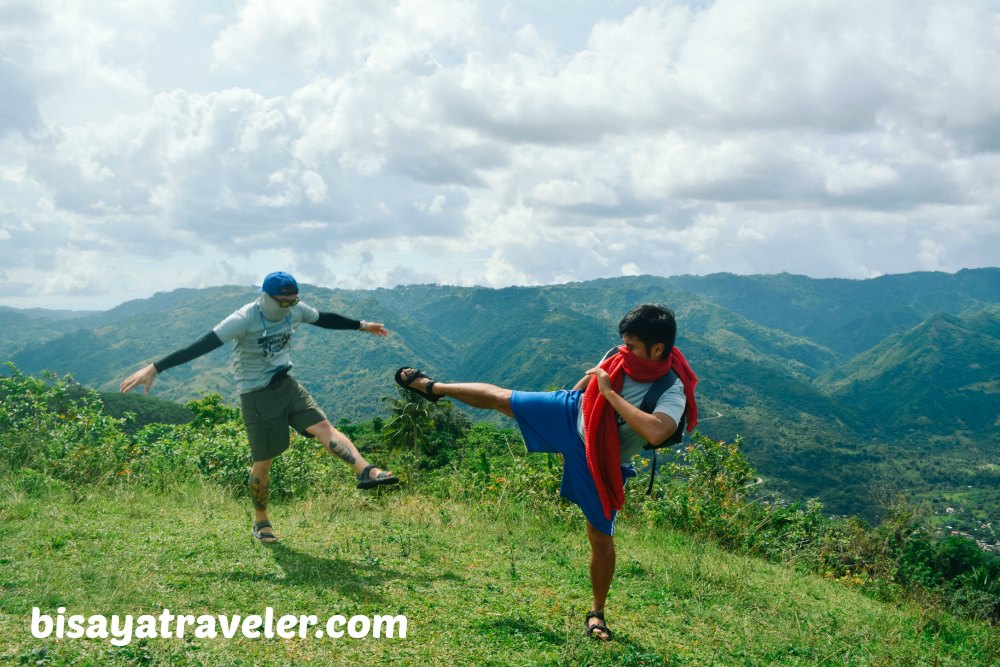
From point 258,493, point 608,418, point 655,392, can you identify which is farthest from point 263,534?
point 655,392

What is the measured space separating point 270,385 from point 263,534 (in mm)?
1248

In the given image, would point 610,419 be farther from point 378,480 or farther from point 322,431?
point 322,431

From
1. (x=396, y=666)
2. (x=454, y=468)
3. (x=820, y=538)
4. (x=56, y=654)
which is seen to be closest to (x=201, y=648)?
(x=56, y=654)

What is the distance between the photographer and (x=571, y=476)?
13.9 feet

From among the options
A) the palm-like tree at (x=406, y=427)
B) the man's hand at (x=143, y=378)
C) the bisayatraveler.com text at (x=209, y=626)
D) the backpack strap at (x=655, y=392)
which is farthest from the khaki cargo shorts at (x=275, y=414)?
the palm-like tree at (x=406, y=427)

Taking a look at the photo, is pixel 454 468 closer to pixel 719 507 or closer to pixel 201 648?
pixel 719 507

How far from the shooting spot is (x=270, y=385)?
5.43 metres

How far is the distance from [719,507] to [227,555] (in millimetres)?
5521

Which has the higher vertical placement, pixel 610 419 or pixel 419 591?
pixel 610 419

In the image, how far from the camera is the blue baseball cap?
516cm

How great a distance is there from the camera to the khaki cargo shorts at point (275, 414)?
5.41m

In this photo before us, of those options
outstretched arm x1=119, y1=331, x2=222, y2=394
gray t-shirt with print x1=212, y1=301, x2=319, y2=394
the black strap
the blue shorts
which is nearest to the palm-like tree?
the black strap

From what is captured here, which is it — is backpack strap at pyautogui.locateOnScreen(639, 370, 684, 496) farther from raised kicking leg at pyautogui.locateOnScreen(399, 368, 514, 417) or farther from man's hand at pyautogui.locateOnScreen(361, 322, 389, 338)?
man's hand at pyautogui.locateOnScreen(361, 322, 389, 338)

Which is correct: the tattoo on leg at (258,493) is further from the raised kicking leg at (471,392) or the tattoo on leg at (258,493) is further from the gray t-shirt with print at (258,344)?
the raised kicking leg at (471,392)
